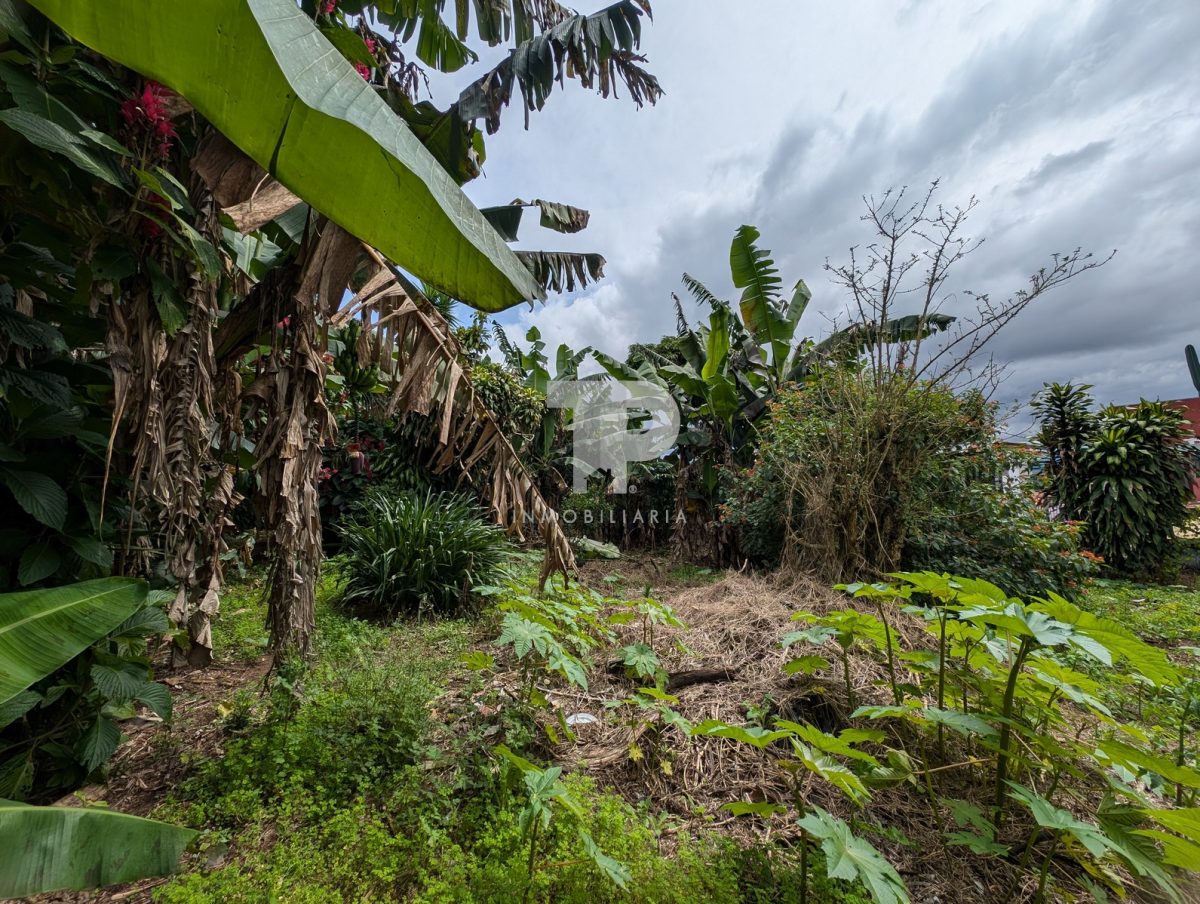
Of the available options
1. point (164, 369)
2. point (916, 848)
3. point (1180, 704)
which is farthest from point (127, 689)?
point (1180, 704)

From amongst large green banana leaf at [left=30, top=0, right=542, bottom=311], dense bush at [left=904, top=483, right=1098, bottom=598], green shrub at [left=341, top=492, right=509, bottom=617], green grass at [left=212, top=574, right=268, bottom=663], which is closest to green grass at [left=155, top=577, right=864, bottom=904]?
green grass at [left=212, top=574, right=268, bottom=663]

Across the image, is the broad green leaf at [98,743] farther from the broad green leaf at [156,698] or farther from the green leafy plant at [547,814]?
the green leafy plant at [547,814]

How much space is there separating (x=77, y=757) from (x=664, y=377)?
722 cm

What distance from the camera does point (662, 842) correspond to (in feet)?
5.46

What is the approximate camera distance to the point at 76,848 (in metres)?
0.91

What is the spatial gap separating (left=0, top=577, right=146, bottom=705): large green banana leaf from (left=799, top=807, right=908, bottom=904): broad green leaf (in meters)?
1.79

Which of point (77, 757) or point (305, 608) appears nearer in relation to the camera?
point (77, 757)

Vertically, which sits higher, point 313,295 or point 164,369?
point 313,295

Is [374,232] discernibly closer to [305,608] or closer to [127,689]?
[127,689]

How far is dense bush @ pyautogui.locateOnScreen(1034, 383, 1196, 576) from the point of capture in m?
6.62

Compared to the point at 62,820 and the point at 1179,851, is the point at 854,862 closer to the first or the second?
the point at 1179,851

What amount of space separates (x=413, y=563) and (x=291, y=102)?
3775 millimetres

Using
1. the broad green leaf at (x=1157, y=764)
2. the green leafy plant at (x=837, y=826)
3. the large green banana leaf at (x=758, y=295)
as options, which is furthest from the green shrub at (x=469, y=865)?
the large green banana leaf at (x=758, y=295)

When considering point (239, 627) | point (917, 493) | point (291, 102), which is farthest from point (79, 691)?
point (917, 493)
